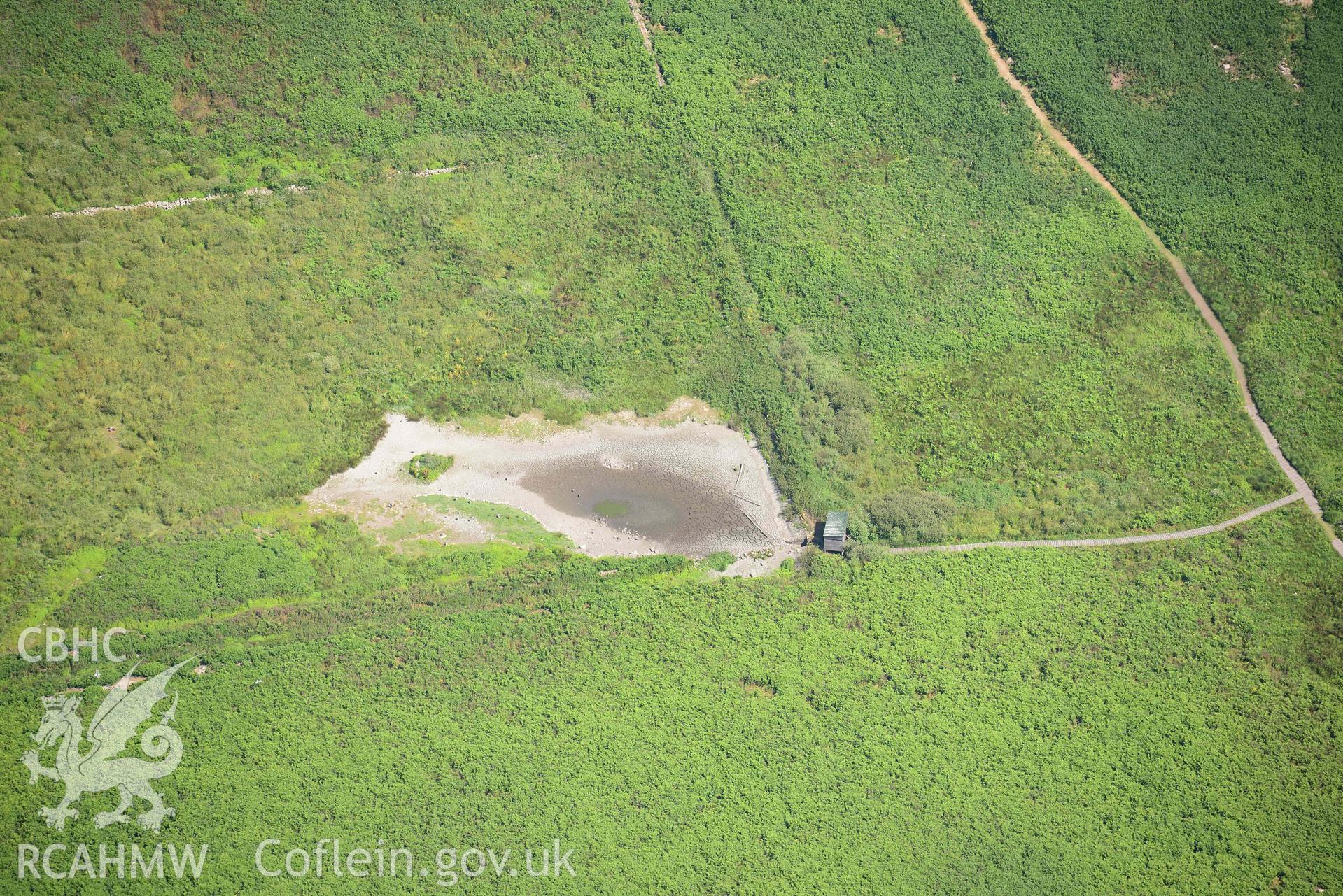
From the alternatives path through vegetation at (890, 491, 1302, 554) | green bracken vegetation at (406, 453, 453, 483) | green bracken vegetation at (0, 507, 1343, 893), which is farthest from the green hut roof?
green bracken vegetation at (406, 453, 453, 483)

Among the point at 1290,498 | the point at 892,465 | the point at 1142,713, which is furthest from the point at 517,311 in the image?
the point at 1290,498

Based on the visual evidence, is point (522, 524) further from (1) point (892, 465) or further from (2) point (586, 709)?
(1) point (892, 465)

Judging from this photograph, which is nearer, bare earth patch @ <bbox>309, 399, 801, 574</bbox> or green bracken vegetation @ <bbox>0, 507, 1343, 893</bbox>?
green bracken vegetation @ <bbox>0, 507, 1343, 893</bbox>

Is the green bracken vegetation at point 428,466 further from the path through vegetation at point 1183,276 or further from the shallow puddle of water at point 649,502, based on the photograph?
the path through vegetation at point 1183,276

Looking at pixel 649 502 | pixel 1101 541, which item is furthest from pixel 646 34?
pixel 1101 541

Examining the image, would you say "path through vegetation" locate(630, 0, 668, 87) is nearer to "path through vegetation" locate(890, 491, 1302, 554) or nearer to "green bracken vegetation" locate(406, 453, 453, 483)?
"green bracken vegetation" locate(406, 453, 453, 483)

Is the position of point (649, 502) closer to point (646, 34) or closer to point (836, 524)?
point (836, 524)

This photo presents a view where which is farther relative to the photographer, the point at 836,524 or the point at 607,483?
the point at 607,483
